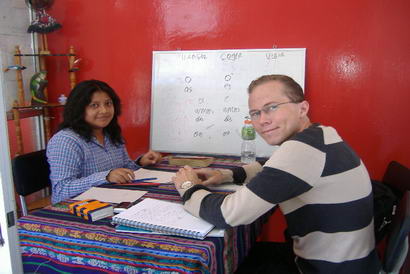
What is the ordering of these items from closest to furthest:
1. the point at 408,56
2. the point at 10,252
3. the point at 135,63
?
the point at 10,252
the point at 408,56
the point at 135,63

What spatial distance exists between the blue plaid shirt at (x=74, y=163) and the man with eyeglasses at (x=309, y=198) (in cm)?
65

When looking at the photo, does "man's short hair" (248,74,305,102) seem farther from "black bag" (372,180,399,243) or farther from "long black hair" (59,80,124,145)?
"long black hair" (59,80,124,145)

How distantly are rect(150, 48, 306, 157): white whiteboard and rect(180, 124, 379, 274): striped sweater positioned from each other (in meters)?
1.37

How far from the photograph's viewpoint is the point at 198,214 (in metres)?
1.09

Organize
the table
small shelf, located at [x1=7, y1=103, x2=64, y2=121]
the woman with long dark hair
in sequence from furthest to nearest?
small shelf, located at [x1=7, y1=103, x2=64, y2=121] < the woman with long dark hair < the table

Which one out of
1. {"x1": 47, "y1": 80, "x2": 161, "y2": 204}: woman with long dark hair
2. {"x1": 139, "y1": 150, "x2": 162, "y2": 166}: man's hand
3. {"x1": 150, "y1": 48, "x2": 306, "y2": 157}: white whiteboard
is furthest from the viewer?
{"x1": 150, "y1": 48, "x2": 306, "y2": 157}: white whiteboard

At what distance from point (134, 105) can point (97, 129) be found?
954mm

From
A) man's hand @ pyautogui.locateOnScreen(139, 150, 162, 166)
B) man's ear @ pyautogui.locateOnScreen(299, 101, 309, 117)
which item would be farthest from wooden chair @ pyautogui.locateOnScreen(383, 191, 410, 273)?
man's hand @ pyautogui.locateOnScreen(139, 150, 162, 166)

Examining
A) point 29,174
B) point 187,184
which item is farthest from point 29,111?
point 187,184

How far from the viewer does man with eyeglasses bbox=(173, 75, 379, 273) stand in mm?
981

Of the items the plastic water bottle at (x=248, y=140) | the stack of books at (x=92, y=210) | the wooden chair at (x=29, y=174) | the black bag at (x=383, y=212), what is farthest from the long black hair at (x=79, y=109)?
the black bag at (x=383, y=212)

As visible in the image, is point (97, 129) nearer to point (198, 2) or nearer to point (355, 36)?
point (198, 2)

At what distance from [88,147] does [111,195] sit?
49 cm

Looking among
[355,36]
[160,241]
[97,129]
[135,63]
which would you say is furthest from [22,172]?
[355,36]
